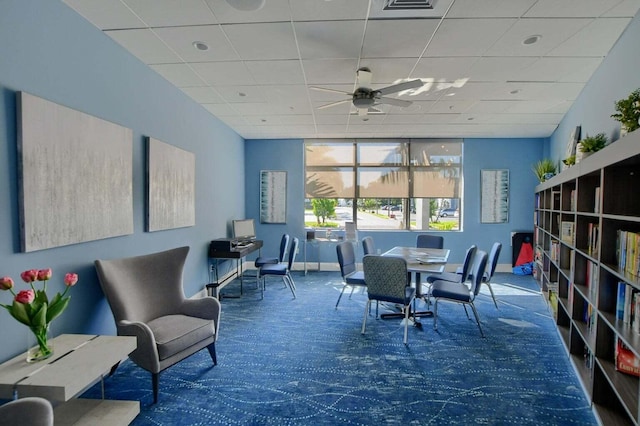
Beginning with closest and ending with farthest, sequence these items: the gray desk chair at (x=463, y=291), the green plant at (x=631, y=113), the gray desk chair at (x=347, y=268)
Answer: the green plant at (x=631, y=113) < the gray desk chair at (x=463, y=291) < the gray desk chair at (x=347, y=268)

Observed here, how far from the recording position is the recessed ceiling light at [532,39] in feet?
8.87

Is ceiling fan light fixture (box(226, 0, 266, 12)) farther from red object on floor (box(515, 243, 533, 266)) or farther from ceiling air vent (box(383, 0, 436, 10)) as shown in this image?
red object on floor (box(515, 243, 533, 266))

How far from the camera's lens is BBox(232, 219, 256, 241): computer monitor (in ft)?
18.2

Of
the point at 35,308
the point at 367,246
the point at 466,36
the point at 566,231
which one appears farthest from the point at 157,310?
the point at 566,231

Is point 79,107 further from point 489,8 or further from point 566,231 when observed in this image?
point 566,231

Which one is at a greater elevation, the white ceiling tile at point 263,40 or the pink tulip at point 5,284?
the white ceiling tile at point 263,40

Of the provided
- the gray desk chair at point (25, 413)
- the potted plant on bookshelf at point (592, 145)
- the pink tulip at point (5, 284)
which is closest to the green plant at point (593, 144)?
the potted plant on bookshelf at point (592, 145)

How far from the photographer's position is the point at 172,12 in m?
2.40

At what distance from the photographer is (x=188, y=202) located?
418 cm

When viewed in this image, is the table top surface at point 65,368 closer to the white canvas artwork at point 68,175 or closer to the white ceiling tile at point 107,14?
the white canvas artwork at point 68,175

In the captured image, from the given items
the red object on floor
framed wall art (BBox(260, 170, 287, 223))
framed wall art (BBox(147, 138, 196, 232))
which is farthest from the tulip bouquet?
the red object on floor

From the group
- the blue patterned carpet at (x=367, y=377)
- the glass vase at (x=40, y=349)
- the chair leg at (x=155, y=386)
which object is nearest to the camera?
the glass vase at (x=40, y=349)

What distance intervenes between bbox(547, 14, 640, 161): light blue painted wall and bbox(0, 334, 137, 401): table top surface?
170 inches

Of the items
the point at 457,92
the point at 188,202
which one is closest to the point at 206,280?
the point at 188,202
